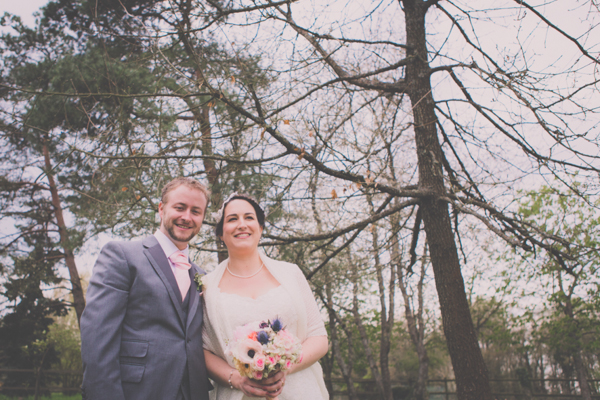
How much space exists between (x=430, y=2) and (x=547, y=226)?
11112 mm

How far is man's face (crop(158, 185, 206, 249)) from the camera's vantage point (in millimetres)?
2500

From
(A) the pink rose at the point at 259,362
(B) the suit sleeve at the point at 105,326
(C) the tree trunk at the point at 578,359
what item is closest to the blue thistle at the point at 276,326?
(A) the pink rose at the point at 259,362

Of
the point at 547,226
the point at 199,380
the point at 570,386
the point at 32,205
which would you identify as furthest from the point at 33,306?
the point at 570,386

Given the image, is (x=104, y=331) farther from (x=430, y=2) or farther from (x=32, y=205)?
(x=32, y=205)

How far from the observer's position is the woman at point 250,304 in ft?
7.86

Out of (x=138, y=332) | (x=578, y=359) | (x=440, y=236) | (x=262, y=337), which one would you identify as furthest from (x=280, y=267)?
(x=578, y=359)

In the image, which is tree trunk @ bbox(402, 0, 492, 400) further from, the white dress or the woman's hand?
the woman's hand

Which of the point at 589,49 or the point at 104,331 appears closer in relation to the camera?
the point at 104,331

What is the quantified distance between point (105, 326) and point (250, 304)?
2.85 ft

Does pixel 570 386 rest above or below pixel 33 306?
below

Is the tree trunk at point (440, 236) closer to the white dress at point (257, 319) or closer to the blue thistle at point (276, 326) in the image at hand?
the white dress at point (257, 319)

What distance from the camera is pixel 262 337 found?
2049 millimetres

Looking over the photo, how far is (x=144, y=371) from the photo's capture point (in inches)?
79.0

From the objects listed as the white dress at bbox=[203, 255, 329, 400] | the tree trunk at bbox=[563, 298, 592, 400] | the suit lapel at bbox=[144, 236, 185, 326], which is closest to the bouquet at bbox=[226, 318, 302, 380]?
the white dress at bbox=[203, 255, 329, 400]
